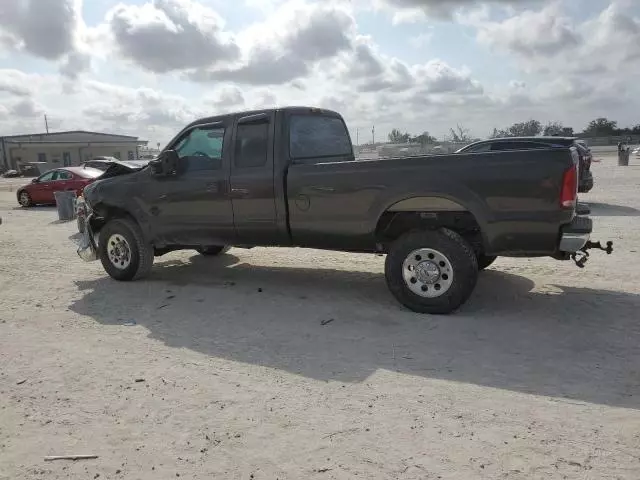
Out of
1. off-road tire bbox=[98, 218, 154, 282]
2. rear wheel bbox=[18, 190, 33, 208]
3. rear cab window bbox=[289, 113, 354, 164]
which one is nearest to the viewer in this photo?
rear cab window bbox=[289, 113, 354, 164]

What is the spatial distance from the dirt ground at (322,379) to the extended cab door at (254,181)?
0.79 metres

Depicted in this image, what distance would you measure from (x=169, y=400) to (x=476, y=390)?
6.96 feet

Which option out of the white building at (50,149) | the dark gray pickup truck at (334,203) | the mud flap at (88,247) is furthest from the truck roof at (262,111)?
the white building at (50,149)

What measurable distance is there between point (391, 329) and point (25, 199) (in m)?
19.1

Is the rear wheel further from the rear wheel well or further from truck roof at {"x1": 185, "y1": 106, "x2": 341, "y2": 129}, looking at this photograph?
the rear wheel well

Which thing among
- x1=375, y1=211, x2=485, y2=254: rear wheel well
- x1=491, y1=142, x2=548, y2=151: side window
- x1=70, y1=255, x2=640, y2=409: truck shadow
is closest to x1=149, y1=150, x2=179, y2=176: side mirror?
x1=70, y1=255, x2=640, y2=409: truck shadow

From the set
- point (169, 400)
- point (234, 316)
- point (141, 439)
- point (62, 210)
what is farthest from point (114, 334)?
point (62, 210)

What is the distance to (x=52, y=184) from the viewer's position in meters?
20.1

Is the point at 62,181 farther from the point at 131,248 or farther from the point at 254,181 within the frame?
the point at 254,181

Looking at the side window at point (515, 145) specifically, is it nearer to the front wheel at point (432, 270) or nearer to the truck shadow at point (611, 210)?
the truck shadow at point (611, 210)

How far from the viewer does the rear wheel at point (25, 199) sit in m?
20.3

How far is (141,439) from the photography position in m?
3.39

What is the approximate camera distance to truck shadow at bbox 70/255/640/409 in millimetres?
4191

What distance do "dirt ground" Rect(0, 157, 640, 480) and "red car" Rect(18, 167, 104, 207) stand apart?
13358 mm
